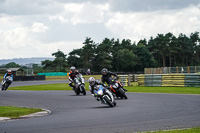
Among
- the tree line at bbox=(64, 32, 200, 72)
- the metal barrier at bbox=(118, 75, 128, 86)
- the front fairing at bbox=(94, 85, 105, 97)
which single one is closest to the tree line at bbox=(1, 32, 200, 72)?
the tree line at bbox=(64, 32, 200, 72)

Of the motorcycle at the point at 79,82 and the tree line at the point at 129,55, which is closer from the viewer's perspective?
the motorcycle at the point at 79,82

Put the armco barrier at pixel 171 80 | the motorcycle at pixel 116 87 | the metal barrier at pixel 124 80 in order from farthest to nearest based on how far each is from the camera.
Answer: the metal barrier at pixel 124 80, the armco barrier at pixel 171 80, the motorcycle at pixel 116 87

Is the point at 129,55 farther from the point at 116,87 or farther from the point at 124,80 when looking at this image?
the point at 116,87

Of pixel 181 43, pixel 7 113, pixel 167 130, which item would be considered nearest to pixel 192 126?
pixel 167 130

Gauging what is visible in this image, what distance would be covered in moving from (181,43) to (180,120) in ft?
417

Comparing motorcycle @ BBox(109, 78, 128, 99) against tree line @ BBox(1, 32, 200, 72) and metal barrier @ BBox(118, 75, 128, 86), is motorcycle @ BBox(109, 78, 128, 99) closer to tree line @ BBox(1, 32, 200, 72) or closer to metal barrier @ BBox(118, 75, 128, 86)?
metal barrier @ BBox(118, 75, 128, 86)

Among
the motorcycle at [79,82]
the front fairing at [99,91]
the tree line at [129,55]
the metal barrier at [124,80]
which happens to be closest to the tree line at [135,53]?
the tree line at [129,55]

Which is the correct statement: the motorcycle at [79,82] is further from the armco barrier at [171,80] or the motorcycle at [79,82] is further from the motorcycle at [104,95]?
the armco barrier at [171,80]

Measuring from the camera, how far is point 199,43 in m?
142

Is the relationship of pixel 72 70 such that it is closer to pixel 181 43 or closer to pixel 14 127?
pixel 14 127

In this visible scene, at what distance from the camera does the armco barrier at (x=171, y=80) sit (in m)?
28.8

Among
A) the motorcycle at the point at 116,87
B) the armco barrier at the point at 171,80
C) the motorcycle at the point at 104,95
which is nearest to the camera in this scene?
the motorcycle at the point at 104,95

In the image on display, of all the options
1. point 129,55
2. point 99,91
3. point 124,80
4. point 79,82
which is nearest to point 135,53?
point 129,55

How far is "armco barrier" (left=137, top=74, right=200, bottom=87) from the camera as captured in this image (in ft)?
94.5
